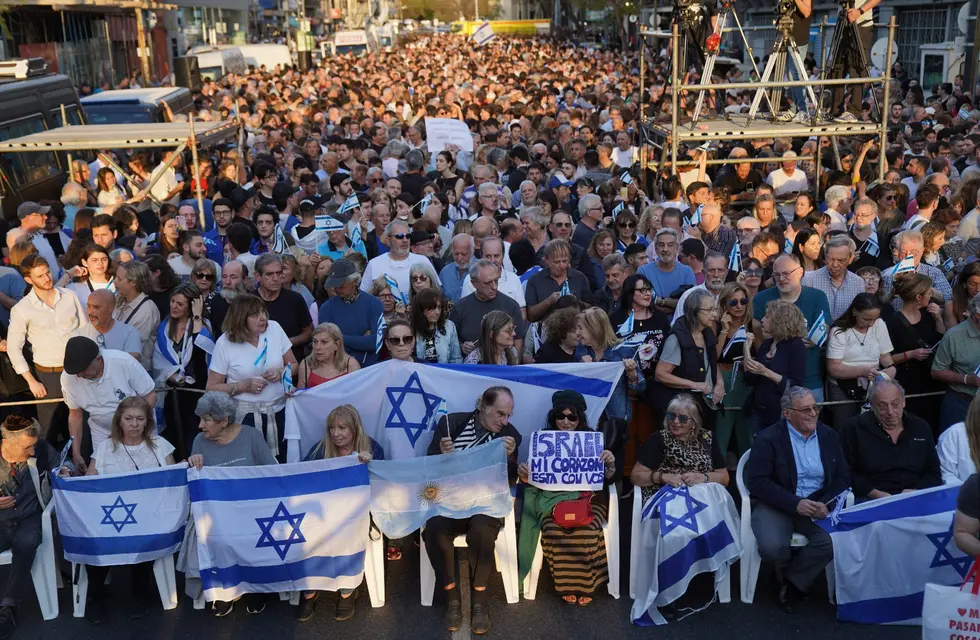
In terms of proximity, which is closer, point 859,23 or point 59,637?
point 59,637

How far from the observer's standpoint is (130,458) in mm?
6281

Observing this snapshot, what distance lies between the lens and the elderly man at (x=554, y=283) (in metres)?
8.02

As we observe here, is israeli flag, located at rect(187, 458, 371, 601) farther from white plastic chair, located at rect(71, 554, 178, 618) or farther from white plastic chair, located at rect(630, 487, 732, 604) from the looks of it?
white plastic chair, located at rect(630, 487, 732, 604)

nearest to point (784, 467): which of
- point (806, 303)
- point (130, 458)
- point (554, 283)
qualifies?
point (806, 303)

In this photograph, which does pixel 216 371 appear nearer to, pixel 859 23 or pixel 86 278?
pixel 86 278

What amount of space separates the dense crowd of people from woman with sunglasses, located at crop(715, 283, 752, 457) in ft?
0.05

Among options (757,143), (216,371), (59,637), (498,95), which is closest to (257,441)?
(216,371)

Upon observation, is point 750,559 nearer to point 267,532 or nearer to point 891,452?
point 891,452

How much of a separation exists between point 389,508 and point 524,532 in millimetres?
776

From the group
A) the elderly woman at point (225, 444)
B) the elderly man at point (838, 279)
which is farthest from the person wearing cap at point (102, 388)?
the elderly man at point (838, 279)

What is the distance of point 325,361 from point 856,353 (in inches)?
134

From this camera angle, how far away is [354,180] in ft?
42.7

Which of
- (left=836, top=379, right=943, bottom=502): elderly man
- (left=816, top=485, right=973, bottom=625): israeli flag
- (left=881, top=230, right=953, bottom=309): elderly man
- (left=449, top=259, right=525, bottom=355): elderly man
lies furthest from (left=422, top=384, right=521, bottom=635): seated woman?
(left=881, top=230, right=953, bottom=309): elderly man

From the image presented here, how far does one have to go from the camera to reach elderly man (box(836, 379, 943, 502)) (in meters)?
6.18
